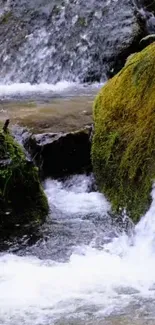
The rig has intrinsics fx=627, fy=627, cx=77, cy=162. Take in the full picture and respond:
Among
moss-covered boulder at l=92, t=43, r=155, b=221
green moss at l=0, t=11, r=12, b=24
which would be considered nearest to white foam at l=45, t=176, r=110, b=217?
moss-covered boulder at l=92, t=43, r=155, b=221

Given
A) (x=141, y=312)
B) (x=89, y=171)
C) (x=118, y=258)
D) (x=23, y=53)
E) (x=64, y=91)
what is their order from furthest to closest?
(x=23, y=53) → (x=64, y=91) → (x=89, y=171) → (x=118, y=258) → (x=141, y=312)

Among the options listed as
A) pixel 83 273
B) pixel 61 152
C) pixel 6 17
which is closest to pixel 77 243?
pixel 83 273

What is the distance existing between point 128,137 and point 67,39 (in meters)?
7.01

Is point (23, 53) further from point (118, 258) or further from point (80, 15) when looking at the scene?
point (118, 258)

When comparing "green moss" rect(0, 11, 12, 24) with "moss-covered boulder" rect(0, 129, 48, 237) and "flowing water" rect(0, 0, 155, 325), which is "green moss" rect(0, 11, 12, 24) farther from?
"moss-covered boulder" rect(0, 129, 48, 237)

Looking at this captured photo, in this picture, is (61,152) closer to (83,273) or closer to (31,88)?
(83,273)

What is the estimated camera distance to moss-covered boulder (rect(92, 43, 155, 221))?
5.32 m

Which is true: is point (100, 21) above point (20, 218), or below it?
above

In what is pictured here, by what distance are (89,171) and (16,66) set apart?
20.6 ft

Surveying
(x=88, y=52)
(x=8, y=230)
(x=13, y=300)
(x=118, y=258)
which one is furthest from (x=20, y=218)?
(x=88, y=52)

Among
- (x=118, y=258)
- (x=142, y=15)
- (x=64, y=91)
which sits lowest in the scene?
(x=118, y=258)

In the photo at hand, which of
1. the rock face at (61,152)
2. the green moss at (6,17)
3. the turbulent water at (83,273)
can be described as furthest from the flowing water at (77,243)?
the green moss at (6,17)

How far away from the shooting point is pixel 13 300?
13.6 ft

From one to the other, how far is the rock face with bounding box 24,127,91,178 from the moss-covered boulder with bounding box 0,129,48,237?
2.58ft
